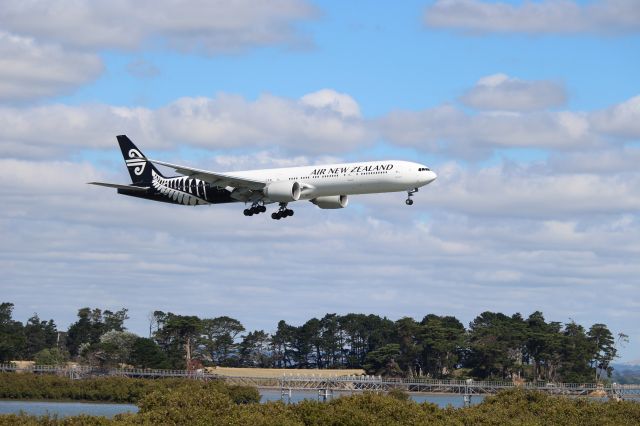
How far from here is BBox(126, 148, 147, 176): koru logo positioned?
10906 cm

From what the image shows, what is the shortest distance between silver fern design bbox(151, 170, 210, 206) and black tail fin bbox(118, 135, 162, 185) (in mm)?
3535

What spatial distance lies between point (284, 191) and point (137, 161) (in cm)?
2321

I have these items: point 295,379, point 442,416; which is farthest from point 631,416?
point 295,379

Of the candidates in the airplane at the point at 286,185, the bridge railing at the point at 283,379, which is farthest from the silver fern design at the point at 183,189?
the bridge railing at the point at 283,379

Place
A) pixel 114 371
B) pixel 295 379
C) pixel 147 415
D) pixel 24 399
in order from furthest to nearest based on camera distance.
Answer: pixel 114 371
pixel 295 379
pixel 24 399
pixel 147 415

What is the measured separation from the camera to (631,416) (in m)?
86.8

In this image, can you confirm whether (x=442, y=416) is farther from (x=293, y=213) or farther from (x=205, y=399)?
(x=293, y=213)

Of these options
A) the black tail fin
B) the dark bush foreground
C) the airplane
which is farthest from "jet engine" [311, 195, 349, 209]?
the dark bush foreground

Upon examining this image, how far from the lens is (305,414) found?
69.7 meters

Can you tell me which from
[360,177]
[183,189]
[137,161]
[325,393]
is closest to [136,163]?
[137,161]

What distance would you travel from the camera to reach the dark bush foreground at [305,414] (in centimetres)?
6325

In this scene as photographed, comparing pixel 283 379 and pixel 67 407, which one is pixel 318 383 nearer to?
pixel 283 379

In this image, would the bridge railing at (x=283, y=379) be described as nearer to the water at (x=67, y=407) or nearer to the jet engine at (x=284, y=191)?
the water at (x=67, y=407)

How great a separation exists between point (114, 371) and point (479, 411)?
413ft
